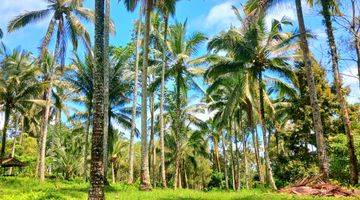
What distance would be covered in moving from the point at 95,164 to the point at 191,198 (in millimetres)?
7204

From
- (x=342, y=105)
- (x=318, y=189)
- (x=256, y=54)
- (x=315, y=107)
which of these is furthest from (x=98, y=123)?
(x=256, y=54)

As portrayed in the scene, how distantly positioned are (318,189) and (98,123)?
9.86 m

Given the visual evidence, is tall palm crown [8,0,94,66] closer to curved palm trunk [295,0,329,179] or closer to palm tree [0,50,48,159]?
palm tree [0,50,48,159]

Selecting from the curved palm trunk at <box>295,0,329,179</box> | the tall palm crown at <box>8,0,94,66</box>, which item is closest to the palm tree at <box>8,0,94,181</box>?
the tall palm crown at <box>8,0,94,66</box>

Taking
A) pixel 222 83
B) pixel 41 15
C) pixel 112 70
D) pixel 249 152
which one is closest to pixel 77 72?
pixel 112 70

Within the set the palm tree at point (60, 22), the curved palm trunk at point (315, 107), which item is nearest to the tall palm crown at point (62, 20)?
the palm tree at point (60, 22)

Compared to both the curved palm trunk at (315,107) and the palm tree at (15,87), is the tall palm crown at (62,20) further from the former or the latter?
the curved palm trunk at (315,107)

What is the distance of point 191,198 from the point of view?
18625 millimetres

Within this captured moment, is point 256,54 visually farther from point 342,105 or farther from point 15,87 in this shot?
point 15,87

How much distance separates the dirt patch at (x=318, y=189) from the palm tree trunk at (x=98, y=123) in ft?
29.6

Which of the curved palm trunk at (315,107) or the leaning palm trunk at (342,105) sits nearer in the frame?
the curved palm trunk at (315,107)

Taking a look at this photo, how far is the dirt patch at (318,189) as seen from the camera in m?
16.8

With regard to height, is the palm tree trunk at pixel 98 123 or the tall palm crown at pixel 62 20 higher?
the tall palm crown at pixel 62 20

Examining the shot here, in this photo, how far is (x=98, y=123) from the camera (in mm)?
12734
